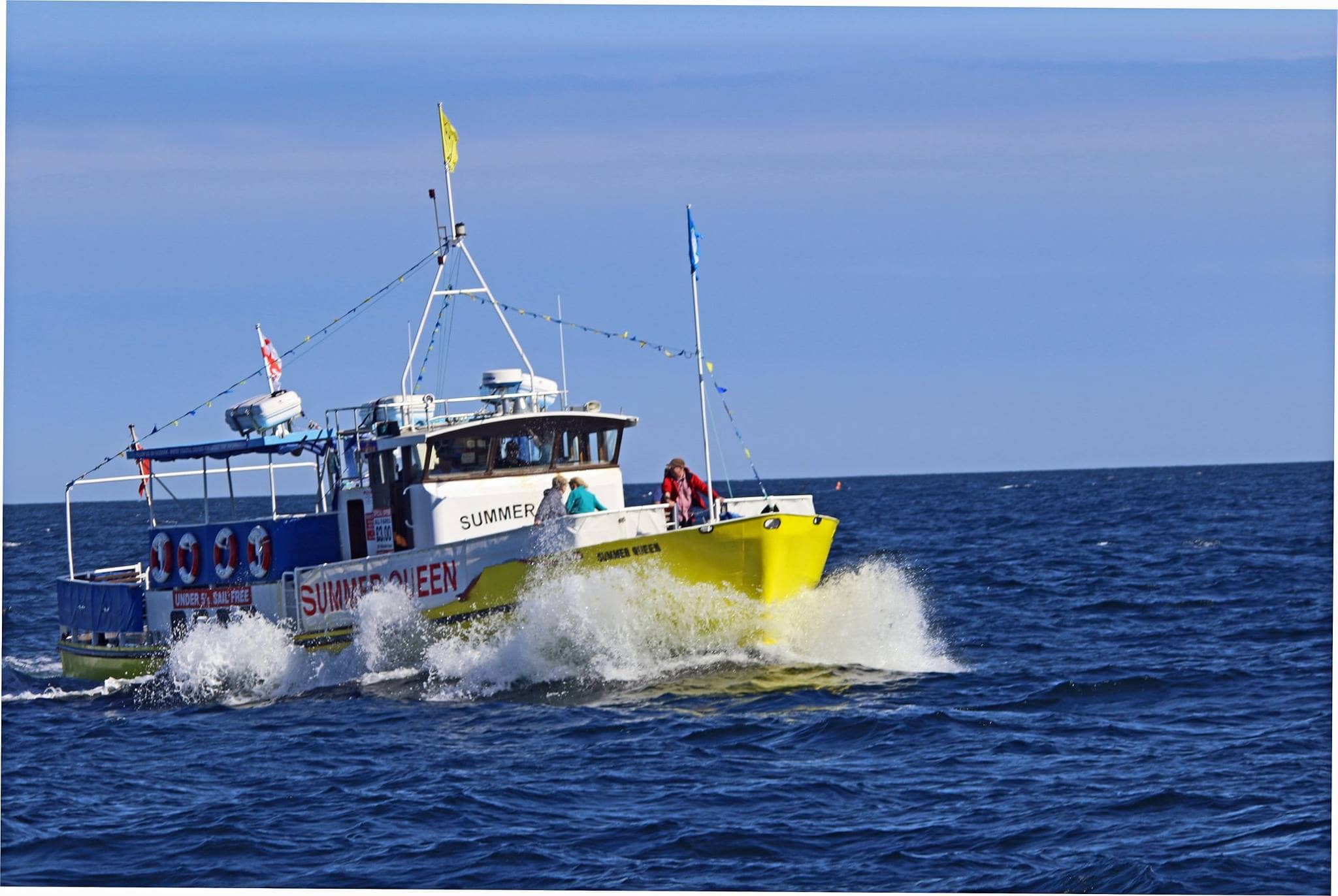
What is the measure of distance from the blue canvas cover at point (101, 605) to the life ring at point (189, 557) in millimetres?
1319

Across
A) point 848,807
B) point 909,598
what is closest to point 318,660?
point 909,598

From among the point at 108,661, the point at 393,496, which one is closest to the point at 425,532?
the point at 393,496

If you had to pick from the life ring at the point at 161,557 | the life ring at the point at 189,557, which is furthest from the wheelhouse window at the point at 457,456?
the life ring at the point at 161,557

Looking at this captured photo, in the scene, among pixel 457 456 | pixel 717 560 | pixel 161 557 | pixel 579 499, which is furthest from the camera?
pixel 161 557

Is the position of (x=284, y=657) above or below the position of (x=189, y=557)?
below

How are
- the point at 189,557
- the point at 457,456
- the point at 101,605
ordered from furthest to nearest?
the point at 101,605
the point at 189,557
the point at 457,456

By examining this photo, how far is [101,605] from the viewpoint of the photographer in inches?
1013

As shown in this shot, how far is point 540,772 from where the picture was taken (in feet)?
50.5

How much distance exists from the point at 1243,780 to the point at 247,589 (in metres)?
14.4

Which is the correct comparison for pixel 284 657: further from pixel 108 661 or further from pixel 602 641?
pixel 602 641

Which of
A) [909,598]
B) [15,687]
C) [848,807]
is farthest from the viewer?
[15,687]

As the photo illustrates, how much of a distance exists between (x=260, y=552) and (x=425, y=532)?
3.21 m

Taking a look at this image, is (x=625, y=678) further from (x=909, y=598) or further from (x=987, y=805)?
(x=987, y=805)

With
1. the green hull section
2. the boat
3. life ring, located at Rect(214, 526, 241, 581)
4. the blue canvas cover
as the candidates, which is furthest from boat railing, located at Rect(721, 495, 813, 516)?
the blue canvas cover
